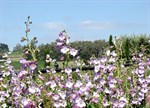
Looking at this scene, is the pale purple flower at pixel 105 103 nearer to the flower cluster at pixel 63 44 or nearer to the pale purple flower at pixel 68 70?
the pale purple flower at pixel 68 70

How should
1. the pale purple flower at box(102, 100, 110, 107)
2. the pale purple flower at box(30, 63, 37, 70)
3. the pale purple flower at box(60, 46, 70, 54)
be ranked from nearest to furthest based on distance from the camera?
the pale purple flower at box(30, 63, 37, 70) < the pale purple flower at box(60, 46, 70, 54) < the pale purple flower at box(102, 100, 110, 107)

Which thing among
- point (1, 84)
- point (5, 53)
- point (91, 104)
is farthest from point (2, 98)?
point (91, 104)

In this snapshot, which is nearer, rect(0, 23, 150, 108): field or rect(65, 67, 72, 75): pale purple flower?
rect(0, 23, 150, 108): field

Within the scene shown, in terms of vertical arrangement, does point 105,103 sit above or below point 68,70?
below

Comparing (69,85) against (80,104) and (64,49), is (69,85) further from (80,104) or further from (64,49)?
(64,49)

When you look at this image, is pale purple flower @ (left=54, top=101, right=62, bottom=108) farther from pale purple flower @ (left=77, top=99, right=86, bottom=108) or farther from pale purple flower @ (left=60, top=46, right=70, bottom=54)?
pale purple flower @ (left=60, top=46, right=70, bottom=54)

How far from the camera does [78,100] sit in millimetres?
3977

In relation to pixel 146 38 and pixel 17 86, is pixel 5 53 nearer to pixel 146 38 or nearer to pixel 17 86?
pixel 17 86

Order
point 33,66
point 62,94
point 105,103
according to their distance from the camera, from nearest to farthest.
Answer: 1. point 33,66
2. point 62,94
3. point 105,103

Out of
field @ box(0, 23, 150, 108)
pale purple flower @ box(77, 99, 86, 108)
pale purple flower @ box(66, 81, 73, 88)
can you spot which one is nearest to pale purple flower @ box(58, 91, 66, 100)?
field @ box(0, 23, 150, 108)

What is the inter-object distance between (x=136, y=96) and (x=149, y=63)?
63 centimetres

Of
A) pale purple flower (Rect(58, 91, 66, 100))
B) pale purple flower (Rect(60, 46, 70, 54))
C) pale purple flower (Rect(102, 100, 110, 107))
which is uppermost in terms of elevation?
pale purple flower (Rect(60, 46, 70, 54))

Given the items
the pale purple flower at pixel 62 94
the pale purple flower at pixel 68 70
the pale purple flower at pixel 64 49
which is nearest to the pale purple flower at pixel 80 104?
the pale purple flower at pixel 62 94

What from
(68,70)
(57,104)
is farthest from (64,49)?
(57,104)
